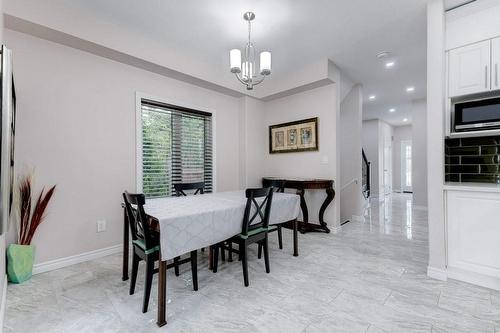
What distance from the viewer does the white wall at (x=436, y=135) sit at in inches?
89.7

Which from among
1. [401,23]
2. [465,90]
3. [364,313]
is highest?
[401,23]

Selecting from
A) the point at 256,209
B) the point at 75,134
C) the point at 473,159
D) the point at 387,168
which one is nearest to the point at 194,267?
the point at 256,209

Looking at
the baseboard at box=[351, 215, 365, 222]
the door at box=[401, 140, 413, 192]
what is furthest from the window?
the door at box=[401, 140, 413, 192]

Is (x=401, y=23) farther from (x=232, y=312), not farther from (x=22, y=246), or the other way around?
(x=22, y=246)

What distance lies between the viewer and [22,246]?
221cm

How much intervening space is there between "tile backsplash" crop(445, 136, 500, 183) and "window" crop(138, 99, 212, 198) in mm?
3354

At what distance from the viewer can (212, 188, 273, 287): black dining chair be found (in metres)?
2.18

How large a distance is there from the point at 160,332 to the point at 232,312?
52cm

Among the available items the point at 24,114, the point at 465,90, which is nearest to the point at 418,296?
the point at 465,90

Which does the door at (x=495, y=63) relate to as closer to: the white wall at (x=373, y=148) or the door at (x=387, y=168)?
the white wall at (x=373, y=148)

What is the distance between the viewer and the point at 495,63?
83.8 inches

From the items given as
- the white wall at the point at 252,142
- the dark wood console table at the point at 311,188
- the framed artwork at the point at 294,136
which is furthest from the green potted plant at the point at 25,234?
the framed artwork at the point at 294,136

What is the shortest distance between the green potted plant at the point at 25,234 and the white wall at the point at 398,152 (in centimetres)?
1054

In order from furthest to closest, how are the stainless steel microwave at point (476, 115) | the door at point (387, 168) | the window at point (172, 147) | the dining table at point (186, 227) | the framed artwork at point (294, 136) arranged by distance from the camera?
the door at point (387, 168)
the framed artwork at point (294, 136)
the window at point (172, 147)
the stainless steel microwave at point (476, 115)
the dining table at point (186, 227)
